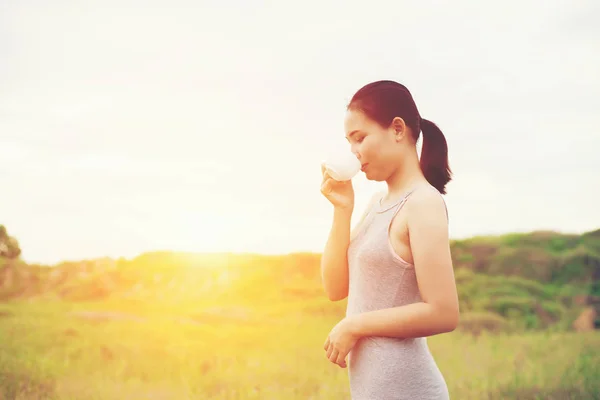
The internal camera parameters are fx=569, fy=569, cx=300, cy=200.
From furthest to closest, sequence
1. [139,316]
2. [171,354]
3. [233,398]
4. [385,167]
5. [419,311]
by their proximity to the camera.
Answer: [139,316] → [171,354] → [233,398] → [385,167] → [419,311]

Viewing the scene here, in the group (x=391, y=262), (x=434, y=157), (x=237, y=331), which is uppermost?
(x=434, y=157)

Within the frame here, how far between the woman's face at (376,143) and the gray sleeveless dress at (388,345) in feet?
0.29

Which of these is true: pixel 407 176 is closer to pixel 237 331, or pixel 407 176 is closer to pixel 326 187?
pixel 326 187

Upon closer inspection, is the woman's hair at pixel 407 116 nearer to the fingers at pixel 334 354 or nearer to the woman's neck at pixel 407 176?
the woman's neck at pixel 407 176

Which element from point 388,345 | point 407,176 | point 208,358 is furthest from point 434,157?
point 208,358

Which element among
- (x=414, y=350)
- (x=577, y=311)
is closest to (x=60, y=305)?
(x=414, y=350)

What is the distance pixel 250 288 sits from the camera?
13.1 ft

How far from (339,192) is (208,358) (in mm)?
2447

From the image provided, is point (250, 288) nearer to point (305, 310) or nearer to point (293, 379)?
point (305, 310)

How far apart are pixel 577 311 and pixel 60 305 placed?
3.78m

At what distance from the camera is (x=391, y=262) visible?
3.84ft

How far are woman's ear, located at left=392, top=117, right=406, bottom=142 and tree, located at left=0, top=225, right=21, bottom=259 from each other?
9.94 feet

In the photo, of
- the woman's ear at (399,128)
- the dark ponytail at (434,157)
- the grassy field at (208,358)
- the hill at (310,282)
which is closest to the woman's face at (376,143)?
the woman's ear at (399,128)

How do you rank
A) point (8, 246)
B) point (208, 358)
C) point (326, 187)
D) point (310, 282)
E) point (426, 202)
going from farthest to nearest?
point (310, 282), point (8, 246), point (208, 358), point (326, 187), point (426, 202)
